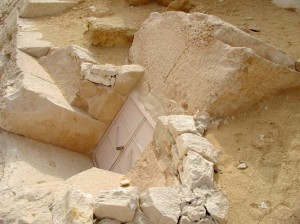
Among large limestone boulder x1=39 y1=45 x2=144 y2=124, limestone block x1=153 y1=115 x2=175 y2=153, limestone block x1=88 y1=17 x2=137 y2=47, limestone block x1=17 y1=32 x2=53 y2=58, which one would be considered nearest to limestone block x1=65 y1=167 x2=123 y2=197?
limestone block x1=153 y1=115 x2=175 y2=153

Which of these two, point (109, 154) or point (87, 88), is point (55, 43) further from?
point (109, 154)

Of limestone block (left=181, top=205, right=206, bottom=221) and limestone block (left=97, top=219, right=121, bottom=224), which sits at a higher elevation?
limestone block (left=181, top=205, right=206, bottom=221)

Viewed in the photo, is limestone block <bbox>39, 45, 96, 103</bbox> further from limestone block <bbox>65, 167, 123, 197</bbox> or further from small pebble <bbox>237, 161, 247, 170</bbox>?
small pebble <bbox>237, 161, 247, 170</bbox>

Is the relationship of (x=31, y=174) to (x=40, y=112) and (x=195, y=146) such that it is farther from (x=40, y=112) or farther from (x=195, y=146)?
(x=195, y=146)

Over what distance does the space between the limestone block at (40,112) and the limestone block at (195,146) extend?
1.90 meters

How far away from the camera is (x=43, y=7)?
6.70 meters

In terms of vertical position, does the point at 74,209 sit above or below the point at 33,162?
above

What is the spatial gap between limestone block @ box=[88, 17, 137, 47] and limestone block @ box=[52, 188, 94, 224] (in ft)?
10.5

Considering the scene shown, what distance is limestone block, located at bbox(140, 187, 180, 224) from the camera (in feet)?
8.94

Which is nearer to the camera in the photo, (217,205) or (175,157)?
(217,205)

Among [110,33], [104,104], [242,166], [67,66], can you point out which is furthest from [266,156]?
[110,33]

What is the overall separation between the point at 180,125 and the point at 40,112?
1907 millimetres

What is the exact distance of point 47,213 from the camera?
3.18 metres

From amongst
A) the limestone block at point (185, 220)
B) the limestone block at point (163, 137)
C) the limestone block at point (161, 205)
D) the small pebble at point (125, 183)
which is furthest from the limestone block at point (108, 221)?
the limestone block at point (163, 137)
